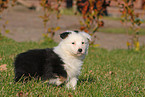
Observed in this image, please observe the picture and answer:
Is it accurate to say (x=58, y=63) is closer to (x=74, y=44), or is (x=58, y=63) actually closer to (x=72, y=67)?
(x=72, y=67)

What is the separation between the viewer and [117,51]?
9125 mm

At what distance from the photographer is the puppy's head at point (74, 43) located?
12.5 ft

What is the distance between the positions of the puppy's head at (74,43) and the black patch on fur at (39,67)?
25cm

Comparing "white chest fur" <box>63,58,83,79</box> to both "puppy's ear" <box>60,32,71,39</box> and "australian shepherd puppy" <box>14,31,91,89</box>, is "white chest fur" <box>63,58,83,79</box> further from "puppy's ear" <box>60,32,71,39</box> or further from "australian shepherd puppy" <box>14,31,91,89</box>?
"puppy's ear" <box>60,32,71,39</box>

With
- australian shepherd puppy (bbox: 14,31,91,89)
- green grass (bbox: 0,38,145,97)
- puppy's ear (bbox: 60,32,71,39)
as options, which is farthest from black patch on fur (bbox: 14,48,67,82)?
puppy's ear (bbox: 60,32,71,39)

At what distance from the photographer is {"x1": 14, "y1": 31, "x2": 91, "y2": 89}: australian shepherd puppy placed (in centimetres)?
379

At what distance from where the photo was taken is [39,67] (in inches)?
152

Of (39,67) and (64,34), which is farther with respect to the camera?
(64,34)

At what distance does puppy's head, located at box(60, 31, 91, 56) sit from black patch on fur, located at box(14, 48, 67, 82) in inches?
9.7

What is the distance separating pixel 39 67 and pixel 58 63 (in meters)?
0.33

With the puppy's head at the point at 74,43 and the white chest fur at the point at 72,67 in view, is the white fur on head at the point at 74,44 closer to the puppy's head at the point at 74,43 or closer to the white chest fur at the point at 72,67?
the puppy's head at the point at 74,43

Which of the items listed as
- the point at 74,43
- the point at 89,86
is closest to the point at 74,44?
the point at 74,43

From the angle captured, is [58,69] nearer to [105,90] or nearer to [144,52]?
[105,90]

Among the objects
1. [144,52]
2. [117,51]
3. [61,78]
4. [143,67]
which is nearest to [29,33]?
[117,51]
